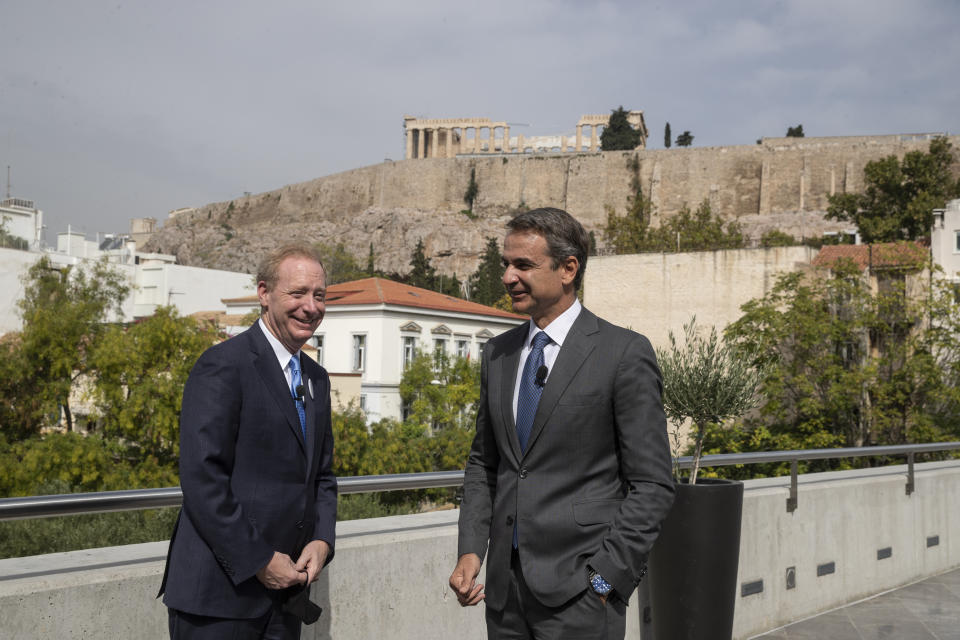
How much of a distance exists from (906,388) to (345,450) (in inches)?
846

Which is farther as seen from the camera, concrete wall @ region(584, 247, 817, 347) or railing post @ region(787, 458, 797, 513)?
concrete wall @ region(584, 247, 817, 347)

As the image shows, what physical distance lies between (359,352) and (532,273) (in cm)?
3988

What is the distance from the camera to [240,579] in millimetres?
2250

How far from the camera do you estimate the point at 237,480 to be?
2.35 metres

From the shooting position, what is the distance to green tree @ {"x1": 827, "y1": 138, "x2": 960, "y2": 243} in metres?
46.9

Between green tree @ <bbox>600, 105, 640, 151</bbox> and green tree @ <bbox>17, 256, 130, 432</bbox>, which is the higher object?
Answer: green tree @ <bbox>600, 105, 640, 151</bbox>

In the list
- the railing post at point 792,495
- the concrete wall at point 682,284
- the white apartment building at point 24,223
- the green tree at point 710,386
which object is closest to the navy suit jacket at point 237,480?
the green tree at point 710,386

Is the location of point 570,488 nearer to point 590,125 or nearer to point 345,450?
point 345,450

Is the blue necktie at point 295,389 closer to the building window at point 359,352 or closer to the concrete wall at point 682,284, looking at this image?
the concrete wall at point 682,284

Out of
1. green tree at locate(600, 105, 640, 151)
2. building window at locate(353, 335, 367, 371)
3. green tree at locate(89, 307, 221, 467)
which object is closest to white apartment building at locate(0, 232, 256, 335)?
building window at locate(353, 335, 367, 371)

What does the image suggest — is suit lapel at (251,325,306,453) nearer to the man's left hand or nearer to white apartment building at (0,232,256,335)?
the man's left hand

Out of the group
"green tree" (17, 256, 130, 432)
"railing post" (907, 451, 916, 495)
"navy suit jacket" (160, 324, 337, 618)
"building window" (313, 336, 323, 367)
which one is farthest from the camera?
"building window" (313, 336, 323, 367)

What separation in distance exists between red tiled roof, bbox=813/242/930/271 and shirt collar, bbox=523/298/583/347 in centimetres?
3227

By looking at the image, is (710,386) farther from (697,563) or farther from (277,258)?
(277,258)
